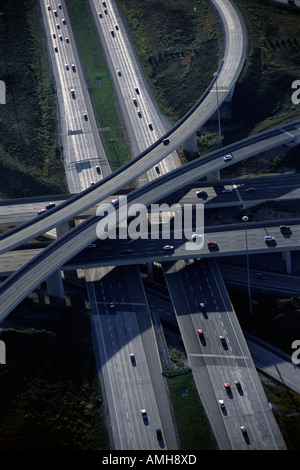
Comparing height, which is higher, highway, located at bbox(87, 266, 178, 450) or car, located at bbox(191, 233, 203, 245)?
car, located at bbox(191, 233, 203, 245)

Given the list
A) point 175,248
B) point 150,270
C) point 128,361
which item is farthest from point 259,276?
point 128,361

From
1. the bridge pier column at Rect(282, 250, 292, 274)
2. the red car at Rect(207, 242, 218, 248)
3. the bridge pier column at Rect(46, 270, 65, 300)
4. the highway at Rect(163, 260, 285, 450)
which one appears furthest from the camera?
the bridge pier column at Rect(282, 250, 292, 274)

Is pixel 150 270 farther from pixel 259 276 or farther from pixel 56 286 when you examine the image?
pixel 259 276

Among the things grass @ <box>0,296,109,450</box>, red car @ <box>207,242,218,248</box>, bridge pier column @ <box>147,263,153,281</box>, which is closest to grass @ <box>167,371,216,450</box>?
grass @ <box>0,296,109,450</box>

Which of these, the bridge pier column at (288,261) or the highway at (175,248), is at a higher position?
the highway at (175,248)

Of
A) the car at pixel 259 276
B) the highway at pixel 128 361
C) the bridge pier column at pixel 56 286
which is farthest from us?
the car at pixel 259 276

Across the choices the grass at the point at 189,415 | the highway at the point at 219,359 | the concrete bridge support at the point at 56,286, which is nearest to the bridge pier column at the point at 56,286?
the concrete bridge support at the point at 56,286

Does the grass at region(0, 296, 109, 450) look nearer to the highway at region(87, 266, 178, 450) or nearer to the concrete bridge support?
the highway at region(87, 266, 178, 450)

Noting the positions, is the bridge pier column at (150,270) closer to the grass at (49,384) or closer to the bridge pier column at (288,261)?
the grass at (49,384)

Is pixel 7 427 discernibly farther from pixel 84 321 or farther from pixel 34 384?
pixel 84 321
